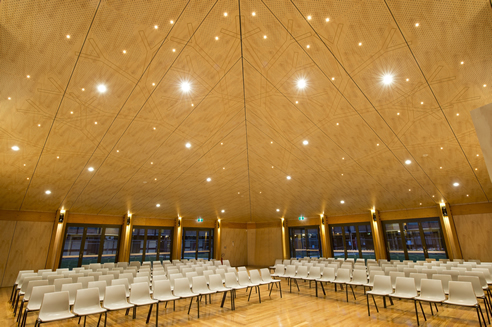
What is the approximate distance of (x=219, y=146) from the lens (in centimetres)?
789

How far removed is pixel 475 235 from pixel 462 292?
25.7ft

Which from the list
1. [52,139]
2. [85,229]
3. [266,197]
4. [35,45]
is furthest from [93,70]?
[85,229]

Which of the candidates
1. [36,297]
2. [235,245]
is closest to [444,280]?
[36,297]

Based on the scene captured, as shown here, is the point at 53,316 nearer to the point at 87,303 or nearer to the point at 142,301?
the point at 87,303

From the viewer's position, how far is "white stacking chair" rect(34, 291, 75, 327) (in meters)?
4.14

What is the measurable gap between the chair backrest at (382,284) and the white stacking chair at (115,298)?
5510mm

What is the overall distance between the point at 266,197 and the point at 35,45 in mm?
Answer: 10638

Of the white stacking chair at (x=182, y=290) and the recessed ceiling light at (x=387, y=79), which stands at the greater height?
the recessed ceiling light at (x=387, y=79)

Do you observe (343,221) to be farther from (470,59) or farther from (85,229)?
(85,229)

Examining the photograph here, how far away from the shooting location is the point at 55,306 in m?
4.30

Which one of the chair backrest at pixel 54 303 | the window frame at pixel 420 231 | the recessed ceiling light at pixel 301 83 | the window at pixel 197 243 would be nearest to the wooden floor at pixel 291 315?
the chair backrest at pixel 54 303

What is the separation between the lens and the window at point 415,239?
38.4ft

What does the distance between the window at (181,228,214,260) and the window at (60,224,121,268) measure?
408 centimetres

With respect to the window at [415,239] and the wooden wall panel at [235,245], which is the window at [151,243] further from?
the window at [415,239]
